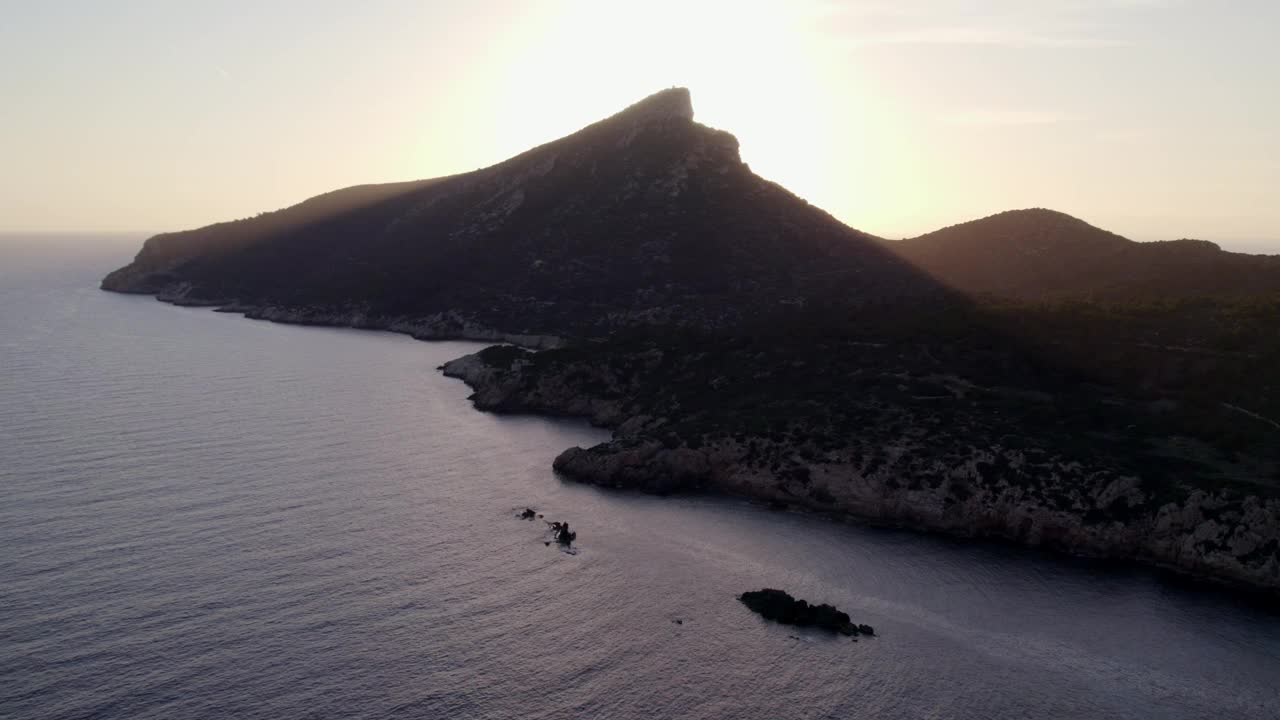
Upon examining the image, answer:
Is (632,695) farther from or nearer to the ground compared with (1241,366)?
nearer to the ground

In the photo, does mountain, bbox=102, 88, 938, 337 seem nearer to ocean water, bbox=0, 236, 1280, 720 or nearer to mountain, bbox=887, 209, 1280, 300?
mountain, bbox=887, 209, 1280, 300

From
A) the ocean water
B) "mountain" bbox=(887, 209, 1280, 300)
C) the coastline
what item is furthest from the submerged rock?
"mountain" bbox=(887, 209, 1280, 300)

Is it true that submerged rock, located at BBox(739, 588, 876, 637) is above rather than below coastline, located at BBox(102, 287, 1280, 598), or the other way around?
below

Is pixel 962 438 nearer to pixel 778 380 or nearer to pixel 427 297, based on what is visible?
pixel 778 380

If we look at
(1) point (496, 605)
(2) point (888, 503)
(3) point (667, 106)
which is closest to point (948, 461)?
(2) point (888, 503)

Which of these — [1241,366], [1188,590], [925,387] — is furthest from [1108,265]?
[1188,590]

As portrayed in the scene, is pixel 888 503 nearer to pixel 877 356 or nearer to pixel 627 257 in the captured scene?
pixel 877 356

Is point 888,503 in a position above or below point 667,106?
below
